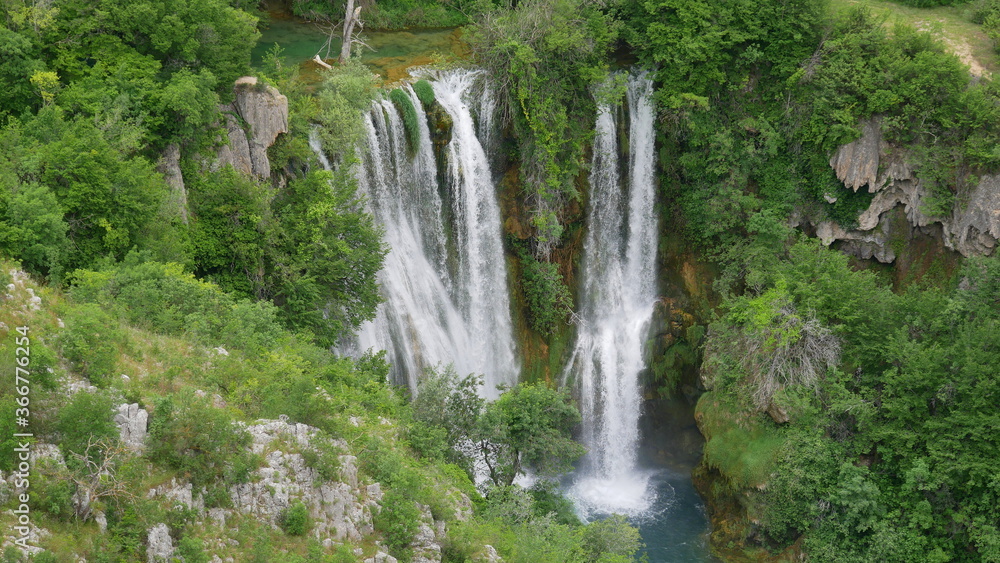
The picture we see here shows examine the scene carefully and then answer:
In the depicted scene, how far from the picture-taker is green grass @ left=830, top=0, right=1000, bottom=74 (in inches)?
1017

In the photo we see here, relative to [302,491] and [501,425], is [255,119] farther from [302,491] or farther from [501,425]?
[302,491]

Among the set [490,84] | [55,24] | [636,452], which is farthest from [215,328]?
[636,452]

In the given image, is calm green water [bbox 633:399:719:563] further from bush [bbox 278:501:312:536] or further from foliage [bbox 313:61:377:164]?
foliage [bbox 313:61:377:164]

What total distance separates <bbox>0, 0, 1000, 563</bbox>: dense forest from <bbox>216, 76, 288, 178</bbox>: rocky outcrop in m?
0.08

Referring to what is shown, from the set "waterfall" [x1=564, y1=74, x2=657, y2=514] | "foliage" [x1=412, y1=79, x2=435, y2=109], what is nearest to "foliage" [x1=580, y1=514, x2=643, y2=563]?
"waterfall" [x1=564, y1=74, x2=657, y2=514]

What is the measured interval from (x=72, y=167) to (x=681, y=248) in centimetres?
1866

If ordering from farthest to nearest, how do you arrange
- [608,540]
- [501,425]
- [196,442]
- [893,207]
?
[893,207] < [501,425] < [608,540] < [196,442]

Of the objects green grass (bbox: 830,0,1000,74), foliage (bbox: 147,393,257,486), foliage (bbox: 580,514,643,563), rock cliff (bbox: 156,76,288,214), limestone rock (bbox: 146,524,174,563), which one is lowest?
foliage (bbox: 580,514,643,563)

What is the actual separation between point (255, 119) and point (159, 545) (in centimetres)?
1375

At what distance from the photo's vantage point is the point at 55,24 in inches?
789

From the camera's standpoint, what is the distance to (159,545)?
466 inches

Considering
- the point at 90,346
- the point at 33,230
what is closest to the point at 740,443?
the point at 90,346

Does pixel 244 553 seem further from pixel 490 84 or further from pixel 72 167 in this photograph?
pixel 490 84

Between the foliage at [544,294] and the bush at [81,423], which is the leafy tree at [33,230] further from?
the foliage at [544,294]
